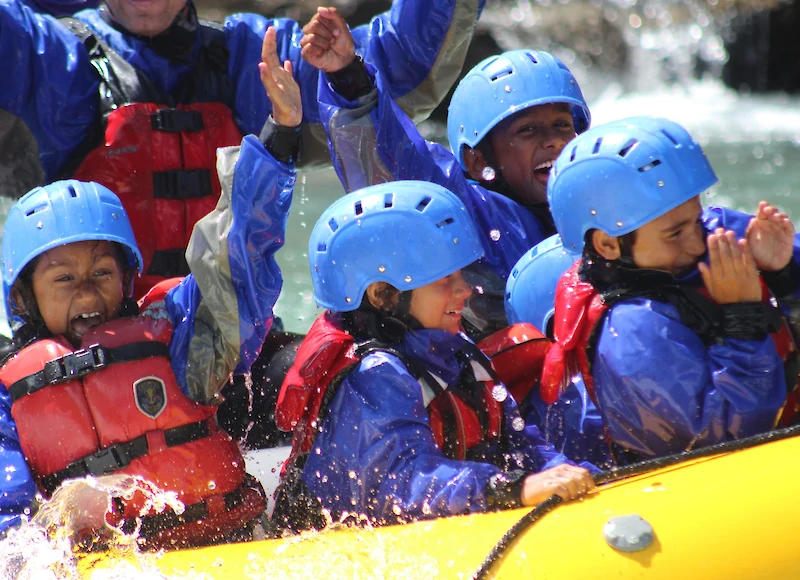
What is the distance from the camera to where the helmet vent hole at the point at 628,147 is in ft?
7.73

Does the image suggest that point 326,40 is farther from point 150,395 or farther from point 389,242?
point 150,395

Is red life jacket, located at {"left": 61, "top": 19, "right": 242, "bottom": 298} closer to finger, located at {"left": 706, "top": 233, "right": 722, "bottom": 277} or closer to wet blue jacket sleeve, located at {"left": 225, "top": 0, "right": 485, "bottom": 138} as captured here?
wet blue jacket sleeve, located at {"left": 225, "top": 0, "right": 485, "bottom": 138}

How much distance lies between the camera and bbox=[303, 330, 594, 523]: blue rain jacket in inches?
91.4

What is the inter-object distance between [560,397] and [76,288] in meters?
1.27

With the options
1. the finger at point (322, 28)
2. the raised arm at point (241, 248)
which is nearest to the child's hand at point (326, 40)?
the finger at point (322, 28)

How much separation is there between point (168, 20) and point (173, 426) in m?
1.54

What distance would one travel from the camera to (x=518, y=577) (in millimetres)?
2012

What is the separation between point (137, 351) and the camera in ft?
8.87

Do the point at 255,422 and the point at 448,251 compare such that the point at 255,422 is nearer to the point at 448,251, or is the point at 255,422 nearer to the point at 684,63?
the point at 448,251

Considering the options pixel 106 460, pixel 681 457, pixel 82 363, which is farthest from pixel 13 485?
pixel 681 457

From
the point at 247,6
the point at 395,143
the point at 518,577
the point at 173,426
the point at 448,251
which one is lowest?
the point at 518,577

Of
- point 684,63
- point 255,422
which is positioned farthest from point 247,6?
point 255,422

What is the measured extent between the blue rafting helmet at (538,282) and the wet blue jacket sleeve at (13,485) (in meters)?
1.36

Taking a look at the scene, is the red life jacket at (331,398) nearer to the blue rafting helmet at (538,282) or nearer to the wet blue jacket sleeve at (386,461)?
the wet blue jacket sleeve at (386,461)
